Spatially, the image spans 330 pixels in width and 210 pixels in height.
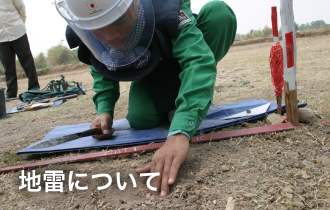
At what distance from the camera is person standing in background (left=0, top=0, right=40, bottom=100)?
15.3 feet

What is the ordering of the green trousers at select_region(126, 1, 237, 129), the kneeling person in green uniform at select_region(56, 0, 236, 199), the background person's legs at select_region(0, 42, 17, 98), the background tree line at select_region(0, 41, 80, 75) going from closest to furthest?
the kneeling person in green uniform at select_region(56, 0, 236, 199) < the green trousers at select_region(126, 1, 237, 129) < the background person's legs at select_region(0, 42, 17, 98) < the background tree line at select_region(0, 41, 80, 75)

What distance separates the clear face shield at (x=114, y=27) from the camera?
137cm

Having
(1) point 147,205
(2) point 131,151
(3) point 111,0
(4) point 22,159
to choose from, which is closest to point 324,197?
(1) point 147,205

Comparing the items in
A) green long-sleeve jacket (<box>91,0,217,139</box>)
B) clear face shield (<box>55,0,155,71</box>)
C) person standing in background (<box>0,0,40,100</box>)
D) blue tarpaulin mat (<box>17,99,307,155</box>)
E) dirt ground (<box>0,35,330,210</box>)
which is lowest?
dirt ground (<box>0,35,330,210</box>)

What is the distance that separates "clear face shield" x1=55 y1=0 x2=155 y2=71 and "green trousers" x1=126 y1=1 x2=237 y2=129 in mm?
411

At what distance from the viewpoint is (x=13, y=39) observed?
185 inches

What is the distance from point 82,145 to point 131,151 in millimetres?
424

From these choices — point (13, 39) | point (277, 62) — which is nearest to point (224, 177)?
point (277, 62)

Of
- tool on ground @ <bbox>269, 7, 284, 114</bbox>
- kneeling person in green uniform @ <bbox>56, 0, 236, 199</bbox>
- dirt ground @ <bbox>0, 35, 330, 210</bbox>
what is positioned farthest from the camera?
tool on ground @ <bbox>269, 7, 284, 114</bbox>

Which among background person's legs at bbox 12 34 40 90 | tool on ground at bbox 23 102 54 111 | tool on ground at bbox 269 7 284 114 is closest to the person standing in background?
background person's legs at bbox 12 34 40 90

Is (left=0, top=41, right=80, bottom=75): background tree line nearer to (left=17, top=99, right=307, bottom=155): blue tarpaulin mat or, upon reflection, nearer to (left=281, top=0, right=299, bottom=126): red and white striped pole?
(left=17, top=99, right=307, bottom=155): blue tarpaulin mat

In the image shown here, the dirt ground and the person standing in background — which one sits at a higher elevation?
the person standing in background

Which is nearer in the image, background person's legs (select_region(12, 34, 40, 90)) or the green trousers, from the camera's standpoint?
the green trousers

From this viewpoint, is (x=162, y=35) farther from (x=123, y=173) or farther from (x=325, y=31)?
(x=325, y=31)
